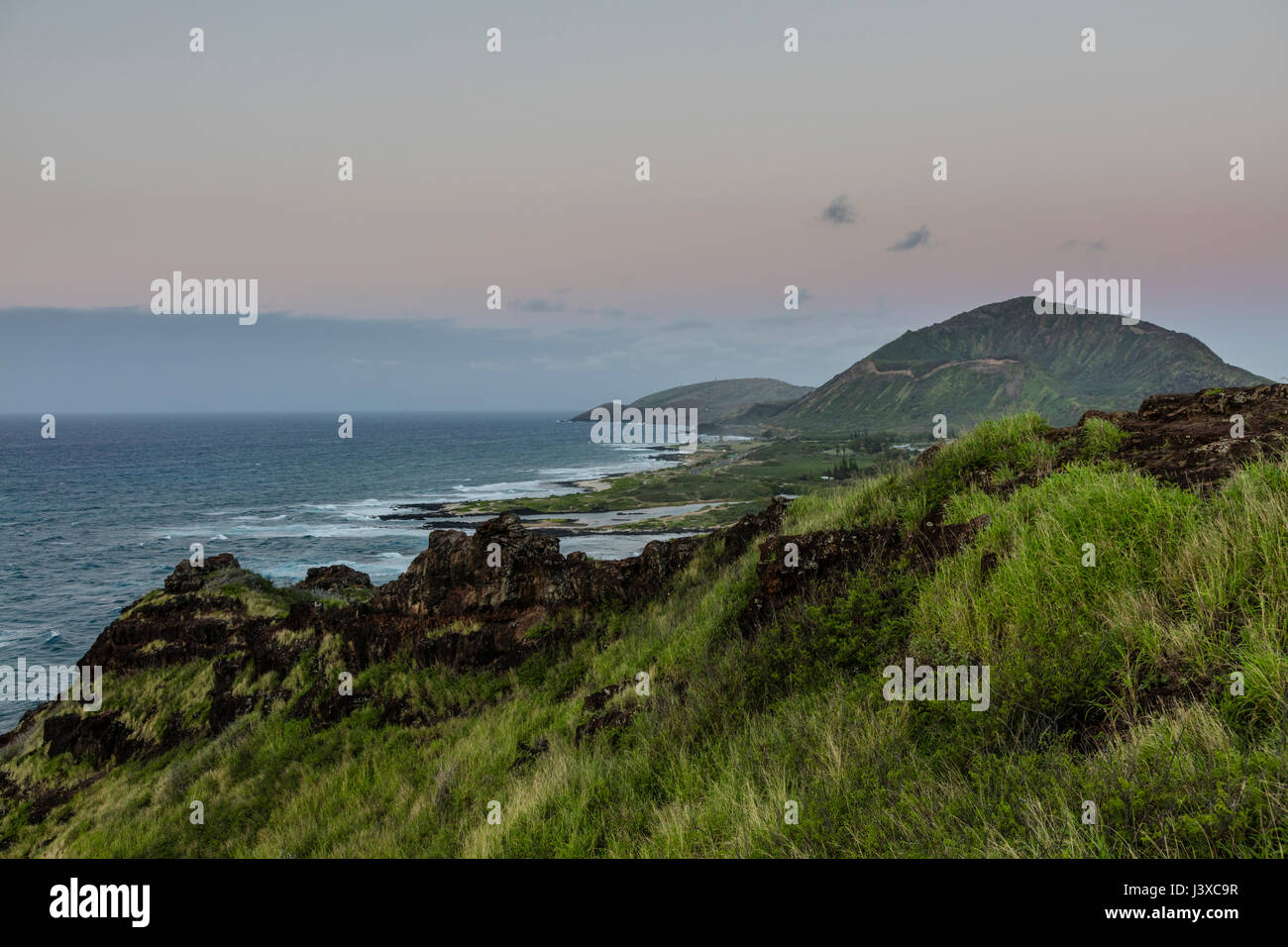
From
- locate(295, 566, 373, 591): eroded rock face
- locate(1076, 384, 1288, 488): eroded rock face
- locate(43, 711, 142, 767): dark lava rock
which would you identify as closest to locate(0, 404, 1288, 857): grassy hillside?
locate(1076, 384, 1288, 488): eroded rock face

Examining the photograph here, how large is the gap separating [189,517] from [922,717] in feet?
358

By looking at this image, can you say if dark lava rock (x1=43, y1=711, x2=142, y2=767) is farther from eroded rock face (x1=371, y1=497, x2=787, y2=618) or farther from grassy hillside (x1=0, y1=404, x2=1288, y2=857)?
eroded rock face (x1=371, y1=497, x2=787, y2=618)

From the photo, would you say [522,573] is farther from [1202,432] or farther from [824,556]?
[1202,432]

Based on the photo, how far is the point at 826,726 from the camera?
183 inches

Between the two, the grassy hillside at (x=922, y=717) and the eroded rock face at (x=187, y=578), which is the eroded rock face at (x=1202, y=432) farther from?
the eroded rock face at (x=187, y=578)

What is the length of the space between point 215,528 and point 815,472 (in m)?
101

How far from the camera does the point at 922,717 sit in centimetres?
441

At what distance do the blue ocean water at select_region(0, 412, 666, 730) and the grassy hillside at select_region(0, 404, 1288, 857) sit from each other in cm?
4221

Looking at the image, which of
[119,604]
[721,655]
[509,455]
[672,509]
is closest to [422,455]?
[509,455]

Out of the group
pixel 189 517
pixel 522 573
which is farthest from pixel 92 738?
pixel 189 517

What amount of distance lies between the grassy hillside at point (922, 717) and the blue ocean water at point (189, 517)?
42210 millimetres

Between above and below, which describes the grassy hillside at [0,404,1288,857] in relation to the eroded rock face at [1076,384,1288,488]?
below

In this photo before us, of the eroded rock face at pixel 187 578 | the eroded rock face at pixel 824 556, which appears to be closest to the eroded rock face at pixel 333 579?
the eroded rock face at pixel 187 578

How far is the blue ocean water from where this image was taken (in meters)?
53.2
